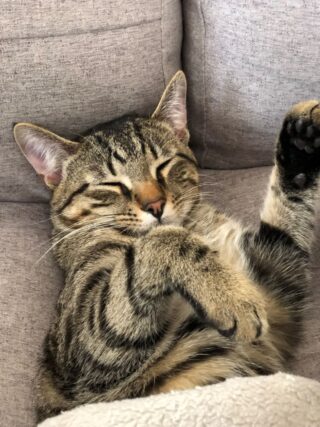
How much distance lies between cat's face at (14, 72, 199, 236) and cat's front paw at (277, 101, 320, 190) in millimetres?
251

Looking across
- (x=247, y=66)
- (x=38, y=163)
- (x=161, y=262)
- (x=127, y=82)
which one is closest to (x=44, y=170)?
(x=38, y=163)

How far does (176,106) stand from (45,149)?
386mm

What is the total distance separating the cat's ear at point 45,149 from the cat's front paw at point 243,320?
2.09 feet

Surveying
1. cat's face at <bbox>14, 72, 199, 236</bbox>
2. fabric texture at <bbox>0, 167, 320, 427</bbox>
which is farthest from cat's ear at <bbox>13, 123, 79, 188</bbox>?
fabric texture at <bbox>0, 167, 320, 427</bbox>

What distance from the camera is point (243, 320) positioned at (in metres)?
1.00

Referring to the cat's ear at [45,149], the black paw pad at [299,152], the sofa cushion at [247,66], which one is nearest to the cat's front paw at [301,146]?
the black paw pad at [299,152]

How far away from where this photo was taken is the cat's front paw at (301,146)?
4.13 feet

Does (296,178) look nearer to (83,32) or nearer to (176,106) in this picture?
(176,106)

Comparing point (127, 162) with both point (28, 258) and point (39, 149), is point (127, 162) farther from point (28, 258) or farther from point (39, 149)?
point (28, 258)

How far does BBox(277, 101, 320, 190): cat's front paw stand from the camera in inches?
49.6

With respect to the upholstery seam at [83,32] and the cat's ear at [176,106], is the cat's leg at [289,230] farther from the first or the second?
the upholstery seam at [83,32]

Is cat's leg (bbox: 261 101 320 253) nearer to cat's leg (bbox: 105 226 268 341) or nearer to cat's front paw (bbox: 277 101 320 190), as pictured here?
cat's front paw (bbox: 277 101 320 190)

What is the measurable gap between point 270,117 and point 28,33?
71 cm

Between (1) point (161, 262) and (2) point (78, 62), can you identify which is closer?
(1) point (161, 262)
